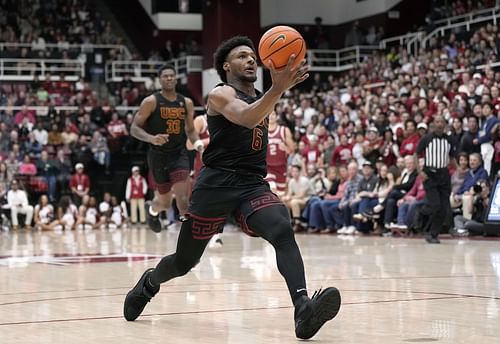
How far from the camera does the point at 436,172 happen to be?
14.4 metres

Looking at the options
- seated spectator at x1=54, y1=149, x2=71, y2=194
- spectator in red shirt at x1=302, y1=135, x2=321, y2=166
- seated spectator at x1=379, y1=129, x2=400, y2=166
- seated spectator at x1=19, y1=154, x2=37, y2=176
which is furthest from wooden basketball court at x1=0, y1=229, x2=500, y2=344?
seated spectator at x1=54, y1=149, x2=71, y2=194

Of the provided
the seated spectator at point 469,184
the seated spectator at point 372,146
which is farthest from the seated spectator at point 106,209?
the seated spectator at point 469,184

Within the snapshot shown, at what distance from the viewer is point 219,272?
997 centimetres

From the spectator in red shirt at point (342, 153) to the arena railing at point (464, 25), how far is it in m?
6.65

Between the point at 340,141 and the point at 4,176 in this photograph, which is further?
the point at 4,176

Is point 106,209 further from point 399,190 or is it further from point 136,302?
point 136,302

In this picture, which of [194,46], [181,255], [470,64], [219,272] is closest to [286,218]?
[181,255]

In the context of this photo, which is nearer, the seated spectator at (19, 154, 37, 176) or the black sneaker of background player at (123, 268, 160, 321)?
the black sneaker of background player at (123, 268, 160, 321)

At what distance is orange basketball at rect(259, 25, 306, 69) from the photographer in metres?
5.67

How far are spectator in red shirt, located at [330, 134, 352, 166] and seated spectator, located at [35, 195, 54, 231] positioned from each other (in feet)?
24.3

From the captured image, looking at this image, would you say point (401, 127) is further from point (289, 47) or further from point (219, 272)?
point (289, 47)

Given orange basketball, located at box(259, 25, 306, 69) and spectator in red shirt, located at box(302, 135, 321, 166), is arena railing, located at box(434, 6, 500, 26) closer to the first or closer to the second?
spectator in red shirt, located at box(302, 135, 321, 166)

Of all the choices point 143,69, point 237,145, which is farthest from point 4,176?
point 237,145

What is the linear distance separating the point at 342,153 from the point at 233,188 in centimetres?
1453
